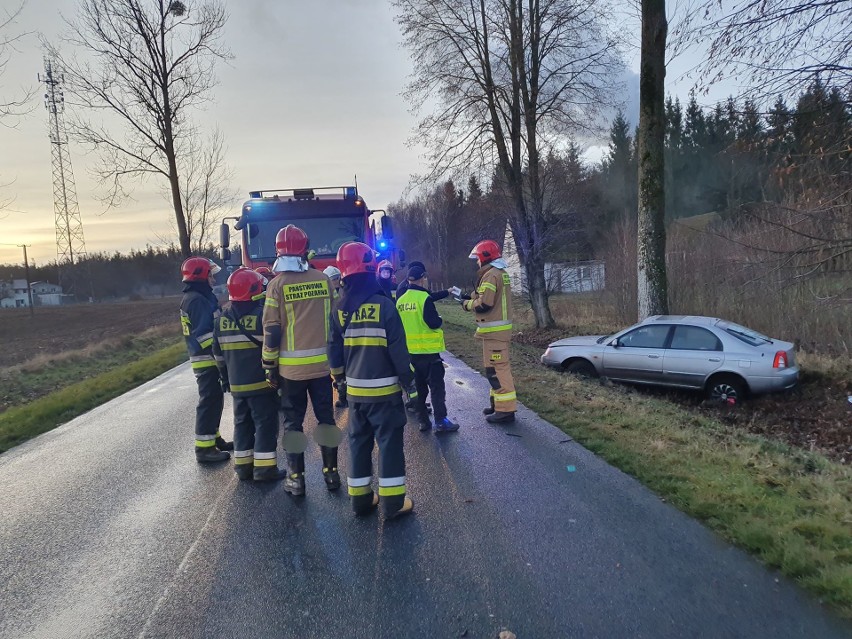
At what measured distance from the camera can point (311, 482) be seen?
16.7ft

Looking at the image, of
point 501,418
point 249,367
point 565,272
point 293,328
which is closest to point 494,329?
point 501,418

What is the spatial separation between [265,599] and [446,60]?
18.3 meters

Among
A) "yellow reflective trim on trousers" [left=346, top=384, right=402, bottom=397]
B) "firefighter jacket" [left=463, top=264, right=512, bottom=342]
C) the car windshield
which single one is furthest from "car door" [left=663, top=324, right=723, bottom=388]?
"yellow reflective trim on trousers" [left=346, top=384, right=402, bottom=397]

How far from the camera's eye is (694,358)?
9.48 metres

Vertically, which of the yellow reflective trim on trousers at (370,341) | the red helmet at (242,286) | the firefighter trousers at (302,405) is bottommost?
the firefighter trousers at (302,405)

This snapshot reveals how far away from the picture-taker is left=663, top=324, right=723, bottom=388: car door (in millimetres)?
9320

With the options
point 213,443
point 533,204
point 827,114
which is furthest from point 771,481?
point 533,204

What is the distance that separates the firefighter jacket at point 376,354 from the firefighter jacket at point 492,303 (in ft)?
7.31

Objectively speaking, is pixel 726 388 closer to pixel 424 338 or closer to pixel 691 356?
pixel 691 356

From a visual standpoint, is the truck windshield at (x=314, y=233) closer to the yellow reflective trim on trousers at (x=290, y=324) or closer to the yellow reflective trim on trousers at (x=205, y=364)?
the yellow reflective trim on trousers at (x=205, y=364)

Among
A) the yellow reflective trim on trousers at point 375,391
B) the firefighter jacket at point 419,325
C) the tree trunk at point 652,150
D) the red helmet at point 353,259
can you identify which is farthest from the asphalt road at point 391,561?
the tree trunk at point 652,150

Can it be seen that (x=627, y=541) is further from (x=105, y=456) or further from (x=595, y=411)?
(x=105, y=456)

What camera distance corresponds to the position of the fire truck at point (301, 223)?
30.3ft

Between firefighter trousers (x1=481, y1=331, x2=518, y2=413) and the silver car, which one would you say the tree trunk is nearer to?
the silver car
